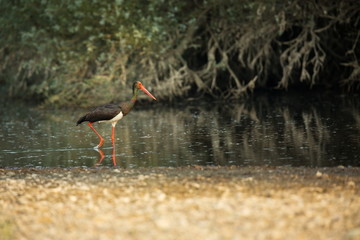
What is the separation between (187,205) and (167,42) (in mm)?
17399

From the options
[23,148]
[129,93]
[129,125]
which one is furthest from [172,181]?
[129,93]

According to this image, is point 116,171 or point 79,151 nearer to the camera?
point 116,171

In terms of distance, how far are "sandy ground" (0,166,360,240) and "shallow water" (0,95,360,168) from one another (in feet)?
7.83

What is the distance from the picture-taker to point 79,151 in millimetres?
15391

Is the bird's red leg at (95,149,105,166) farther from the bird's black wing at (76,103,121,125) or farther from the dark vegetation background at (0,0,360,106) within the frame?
the dark vegetation background at (0,0,360,106)

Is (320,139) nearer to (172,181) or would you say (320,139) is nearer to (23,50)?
(172,181)

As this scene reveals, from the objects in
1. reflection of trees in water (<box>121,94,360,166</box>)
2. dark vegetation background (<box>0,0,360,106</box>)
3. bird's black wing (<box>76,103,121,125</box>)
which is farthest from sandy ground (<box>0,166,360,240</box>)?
dark vegetation background (<box>0,0,360,106</box>)

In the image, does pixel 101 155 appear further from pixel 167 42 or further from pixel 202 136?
pixel 167 42

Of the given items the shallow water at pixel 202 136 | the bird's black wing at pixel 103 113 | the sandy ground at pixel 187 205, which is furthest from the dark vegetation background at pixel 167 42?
the sandy ground at pixel 187 205

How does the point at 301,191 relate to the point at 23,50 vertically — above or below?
below

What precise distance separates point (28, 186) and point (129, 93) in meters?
14.7

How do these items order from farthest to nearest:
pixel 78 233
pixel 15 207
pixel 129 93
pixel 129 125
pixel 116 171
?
pixel 129 93 < pixel 129 125 < pixel 116 171 < pixel 15 207 < pixel 78 233

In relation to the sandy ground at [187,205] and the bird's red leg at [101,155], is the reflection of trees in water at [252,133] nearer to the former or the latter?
the bird's red leg at [101,155]

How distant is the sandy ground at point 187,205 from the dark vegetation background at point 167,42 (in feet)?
42.7
